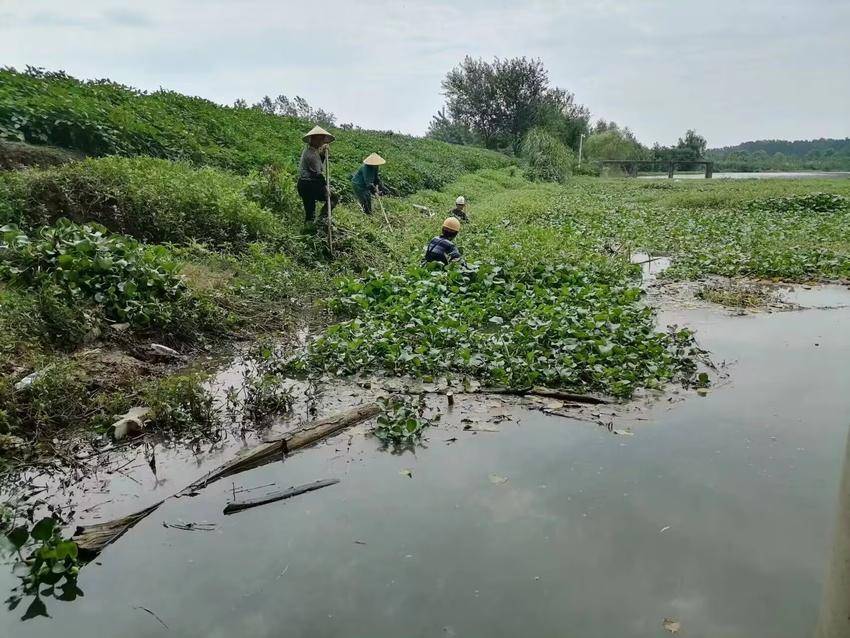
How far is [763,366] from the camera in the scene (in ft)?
18.7

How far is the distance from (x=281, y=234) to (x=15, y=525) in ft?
21.2

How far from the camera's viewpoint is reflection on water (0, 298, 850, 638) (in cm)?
287

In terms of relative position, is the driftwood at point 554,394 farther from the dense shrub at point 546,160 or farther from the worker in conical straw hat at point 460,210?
the dense shrub at point 546,160

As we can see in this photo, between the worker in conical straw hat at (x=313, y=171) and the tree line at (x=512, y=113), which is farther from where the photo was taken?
the tree line at (x=512, y=113)

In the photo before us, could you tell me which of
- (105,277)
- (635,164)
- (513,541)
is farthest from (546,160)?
(513,541)

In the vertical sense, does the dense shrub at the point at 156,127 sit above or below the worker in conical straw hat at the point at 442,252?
above

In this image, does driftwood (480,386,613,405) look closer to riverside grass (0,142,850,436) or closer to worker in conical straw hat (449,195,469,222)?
riverside grass (0,142,850,436)

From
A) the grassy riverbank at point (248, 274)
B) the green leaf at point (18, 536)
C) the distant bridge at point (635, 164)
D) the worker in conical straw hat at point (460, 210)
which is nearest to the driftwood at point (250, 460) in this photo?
the green leaf at point (18, 536)

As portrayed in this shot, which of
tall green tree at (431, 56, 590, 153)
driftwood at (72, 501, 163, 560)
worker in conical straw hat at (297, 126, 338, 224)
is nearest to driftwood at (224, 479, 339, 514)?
driftwood at (72, 501, 163, 560)

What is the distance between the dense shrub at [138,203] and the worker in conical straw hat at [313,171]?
23.0 inches

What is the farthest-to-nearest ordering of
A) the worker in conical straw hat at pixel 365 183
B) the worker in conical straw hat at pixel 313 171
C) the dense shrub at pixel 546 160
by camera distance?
the dense shrub at pixel 546 160 < the worker in conical straw hat at pixel 365 183 < the worker in conical straw hat at pixel 313 171

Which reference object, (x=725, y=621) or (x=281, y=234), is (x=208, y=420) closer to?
(x=725, y=621)

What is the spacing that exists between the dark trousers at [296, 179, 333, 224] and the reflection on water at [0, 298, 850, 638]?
20.5 feet

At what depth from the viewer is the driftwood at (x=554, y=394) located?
493 centimetres
